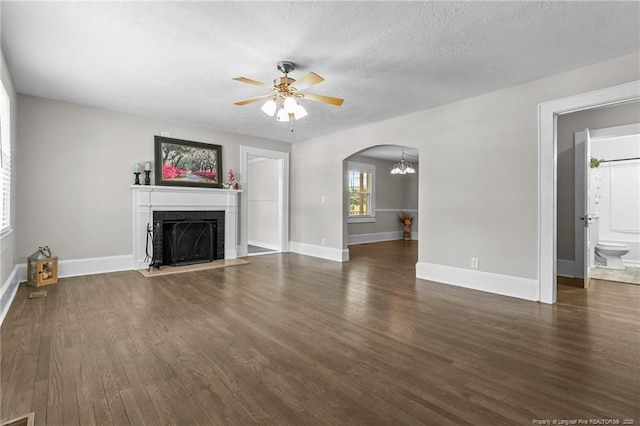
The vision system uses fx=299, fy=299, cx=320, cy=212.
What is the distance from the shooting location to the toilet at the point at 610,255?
5.02 meters

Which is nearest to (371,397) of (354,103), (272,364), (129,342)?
(272,364)

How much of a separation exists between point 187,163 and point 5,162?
2.50m

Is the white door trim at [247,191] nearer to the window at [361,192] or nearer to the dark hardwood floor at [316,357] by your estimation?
the window at [361,192]

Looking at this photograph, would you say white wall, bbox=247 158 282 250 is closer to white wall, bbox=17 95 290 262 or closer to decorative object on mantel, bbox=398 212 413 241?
white wall, bbox=17 95 290 262

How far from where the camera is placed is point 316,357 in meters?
2.15

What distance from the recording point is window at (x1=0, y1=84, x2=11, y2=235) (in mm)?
3064

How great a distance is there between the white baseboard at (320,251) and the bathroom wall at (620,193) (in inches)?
195

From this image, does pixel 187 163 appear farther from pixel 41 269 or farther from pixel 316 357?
pixel 316 357

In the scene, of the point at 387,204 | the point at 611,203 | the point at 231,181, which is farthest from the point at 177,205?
the point at 611,203

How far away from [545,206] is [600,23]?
1809 millimetres

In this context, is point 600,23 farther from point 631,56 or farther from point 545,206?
point 545,206

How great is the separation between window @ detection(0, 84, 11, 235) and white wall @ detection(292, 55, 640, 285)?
487 centimetres

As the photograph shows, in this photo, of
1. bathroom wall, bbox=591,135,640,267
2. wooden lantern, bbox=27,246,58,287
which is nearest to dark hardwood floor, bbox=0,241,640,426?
wooden lantern, bbox=27,246,58,287

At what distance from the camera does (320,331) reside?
102 inches
